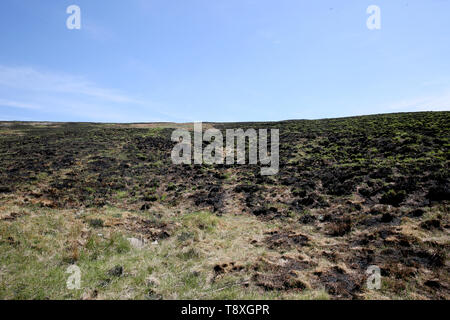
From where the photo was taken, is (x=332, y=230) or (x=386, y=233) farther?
(x=332, y=230)

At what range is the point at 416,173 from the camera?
16.3m

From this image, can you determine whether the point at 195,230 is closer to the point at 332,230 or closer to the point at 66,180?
the point at 332,230

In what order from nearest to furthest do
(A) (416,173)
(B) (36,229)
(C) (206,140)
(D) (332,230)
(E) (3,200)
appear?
(B) (36,229) < (D) (332,230) < (E) (3,200) < (A) (416,173) < (C) (206,140)

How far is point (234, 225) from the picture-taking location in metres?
13.3

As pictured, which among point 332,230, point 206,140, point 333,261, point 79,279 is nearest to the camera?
point 79,279

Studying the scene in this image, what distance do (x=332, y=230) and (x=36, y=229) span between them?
46.5 ft

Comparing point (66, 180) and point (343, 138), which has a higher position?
point (343, 138)

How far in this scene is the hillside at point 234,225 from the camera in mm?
7199

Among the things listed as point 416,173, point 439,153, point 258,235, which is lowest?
point 258,235

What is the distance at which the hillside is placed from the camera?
7199 mm

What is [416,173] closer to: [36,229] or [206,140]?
[36,229]

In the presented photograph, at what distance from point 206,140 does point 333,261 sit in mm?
32050

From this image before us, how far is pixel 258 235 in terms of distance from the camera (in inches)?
473
